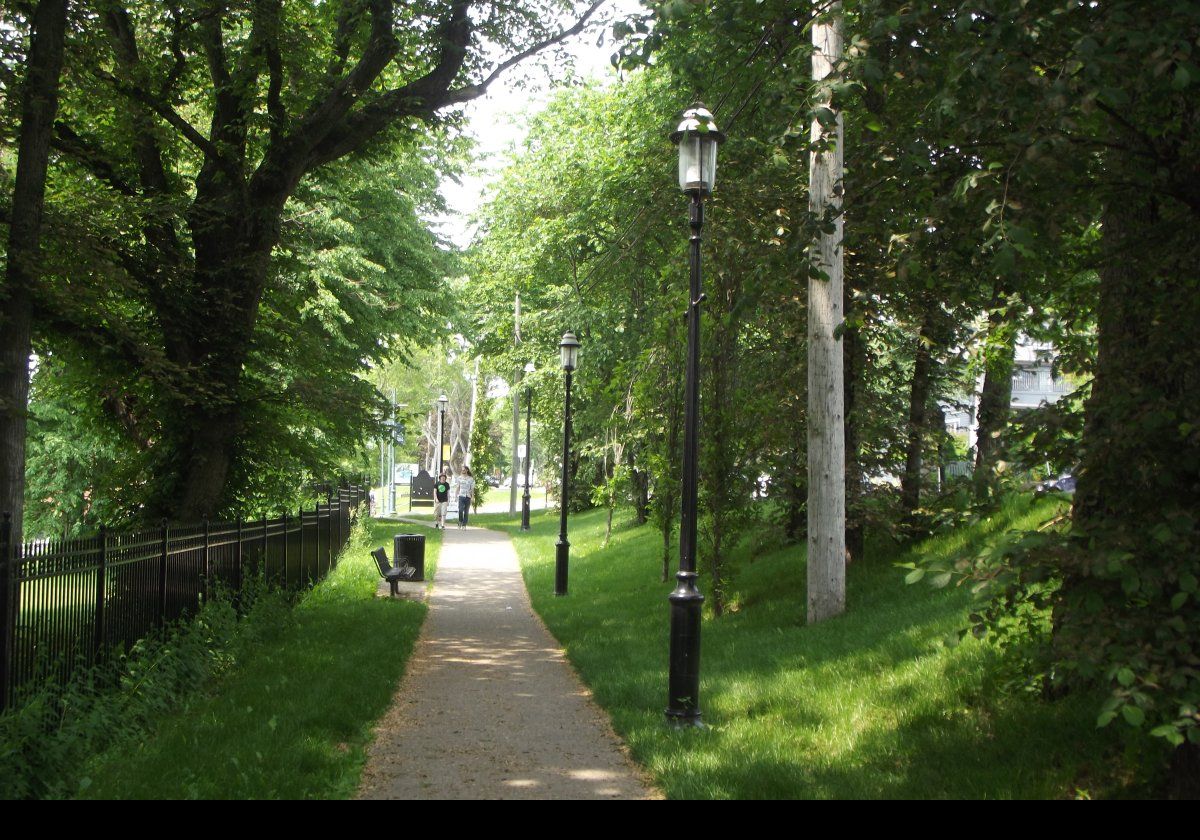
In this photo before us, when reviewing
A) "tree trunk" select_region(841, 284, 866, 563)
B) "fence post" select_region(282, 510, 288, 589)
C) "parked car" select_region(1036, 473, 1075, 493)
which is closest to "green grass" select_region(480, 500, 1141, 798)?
"tree trunk" select_region(841, 284, 866, 563)

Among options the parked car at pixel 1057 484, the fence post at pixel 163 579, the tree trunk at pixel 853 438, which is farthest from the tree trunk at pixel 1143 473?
the fence post at pixel 163 579

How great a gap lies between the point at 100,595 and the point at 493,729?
3210 mm

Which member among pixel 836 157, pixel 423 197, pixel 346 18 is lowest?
pixel 836 157

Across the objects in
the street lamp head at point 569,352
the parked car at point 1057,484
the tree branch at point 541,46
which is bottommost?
the parked car at point 1057,484

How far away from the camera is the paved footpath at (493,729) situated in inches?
244

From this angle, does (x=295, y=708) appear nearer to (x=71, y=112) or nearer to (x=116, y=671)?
(x=116, y=671)

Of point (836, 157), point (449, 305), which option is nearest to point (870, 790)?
point (836, 157)

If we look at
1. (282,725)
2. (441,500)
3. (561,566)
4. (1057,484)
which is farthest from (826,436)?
(441,500)

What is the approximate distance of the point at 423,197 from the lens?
28828 mm

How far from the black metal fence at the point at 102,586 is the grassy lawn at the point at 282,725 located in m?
0.86

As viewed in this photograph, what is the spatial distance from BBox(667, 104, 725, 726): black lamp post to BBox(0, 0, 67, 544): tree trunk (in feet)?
19.8

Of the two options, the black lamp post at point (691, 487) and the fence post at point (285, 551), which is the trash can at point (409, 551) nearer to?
the fence post at point (285, 551)

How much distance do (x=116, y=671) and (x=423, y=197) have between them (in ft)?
72.6

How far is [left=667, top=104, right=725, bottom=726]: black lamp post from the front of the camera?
7.64m
